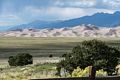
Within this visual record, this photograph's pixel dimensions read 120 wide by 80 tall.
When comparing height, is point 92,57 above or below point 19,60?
above

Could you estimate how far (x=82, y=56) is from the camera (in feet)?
116

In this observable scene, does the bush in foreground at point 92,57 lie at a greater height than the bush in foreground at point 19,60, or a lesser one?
greater

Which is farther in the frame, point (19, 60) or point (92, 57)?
point (19, 60)

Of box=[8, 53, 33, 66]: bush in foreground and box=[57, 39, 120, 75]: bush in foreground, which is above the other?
box=[57, 39, 120, 75]: bush in foreground

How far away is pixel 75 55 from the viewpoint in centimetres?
3594

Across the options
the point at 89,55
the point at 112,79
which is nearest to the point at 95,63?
the point at 89,55

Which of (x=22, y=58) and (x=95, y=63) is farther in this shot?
(x=22, y=58)

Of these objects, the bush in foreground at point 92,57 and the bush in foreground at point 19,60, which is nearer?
the bush in foreground at point 92,57

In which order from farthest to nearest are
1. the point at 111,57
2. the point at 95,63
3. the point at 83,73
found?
the point at 111,57, the point at 95,63, the point at 83,73

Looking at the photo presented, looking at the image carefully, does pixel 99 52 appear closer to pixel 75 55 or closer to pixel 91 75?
pixel 75 55

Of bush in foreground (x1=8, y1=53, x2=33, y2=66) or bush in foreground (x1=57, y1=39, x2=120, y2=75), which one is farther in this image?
bush in foreground (x1=8, y1=53, x2=33, y2=66)

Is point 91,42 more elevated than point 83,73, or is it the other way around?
point 91,42

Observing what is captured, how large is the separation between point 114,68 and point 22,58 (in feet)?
117

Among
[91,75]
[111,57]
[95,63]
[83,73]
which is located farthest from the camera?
[111,57]
